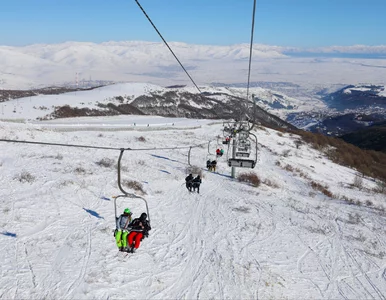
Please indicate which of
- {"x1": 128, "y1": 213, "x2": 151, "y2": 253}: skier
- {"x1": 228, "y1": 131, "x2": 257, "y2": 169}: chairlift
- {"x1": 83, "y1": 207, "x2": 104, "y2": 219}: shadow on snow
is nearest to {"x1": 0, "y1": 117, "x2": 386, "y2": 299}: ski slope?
{"x1": 83, "y1": 207, "x2": 104, "y2": 219}: shadow on snow

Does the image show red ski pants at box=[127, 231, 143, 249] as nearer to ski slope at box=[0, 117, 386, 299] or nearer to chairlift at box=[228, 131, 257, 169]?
ski slope at box=[0, 117, 386, 299]

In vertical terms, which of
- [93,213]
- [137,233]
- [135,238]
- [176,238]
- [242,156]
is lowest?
[176,238]

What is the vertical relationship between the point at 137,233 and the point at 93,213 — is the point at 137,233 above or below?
above

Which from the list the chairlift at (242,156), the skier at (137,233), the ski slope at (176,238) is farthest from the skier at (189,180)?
the skier at (137,233)

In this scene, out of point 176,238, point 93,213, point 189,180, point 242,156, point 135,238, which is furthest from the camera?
point 242,156

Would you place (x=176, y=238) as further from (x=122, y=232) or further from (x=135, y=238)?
(x=122, y=232)

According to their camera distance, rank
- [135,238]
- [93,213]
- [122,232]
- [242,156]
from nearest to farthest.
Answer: [122,232], [135,238], [93,213], [242,156]

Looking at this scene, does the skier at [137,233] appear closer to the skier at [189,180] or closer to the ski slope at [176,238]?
the ski slope at [176,238]

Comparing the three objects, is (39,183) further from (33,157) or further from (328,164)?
(328,164)

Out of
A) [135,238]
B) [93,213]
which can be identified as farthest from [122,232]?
[93,213]
